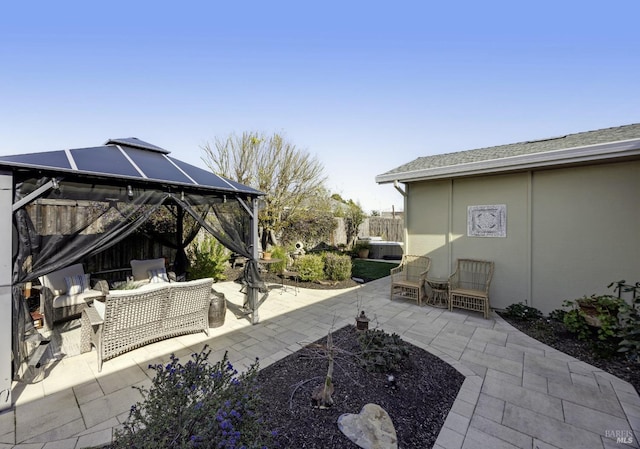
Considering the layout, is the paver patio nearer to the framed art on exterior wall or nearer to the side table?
the side table

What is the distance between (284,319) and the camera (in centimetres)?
483

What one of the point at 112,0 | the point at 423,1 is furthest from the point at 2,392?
the point at 423,1

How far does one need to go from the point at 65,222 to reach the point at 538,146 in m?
7.95

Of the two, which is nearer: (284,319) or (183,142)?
(284,319)

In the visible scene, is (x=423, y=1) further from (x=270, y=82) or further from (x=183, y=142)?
(x=183, y=142)

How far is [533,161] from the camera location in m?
4.61

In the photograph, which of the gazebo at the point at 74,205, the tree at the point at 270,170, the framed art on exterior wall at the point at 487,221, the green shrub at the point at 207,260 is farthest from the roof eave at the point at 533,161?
the green shrub at the point at 207,260

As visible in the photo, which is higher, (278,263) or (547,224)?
(547,224)

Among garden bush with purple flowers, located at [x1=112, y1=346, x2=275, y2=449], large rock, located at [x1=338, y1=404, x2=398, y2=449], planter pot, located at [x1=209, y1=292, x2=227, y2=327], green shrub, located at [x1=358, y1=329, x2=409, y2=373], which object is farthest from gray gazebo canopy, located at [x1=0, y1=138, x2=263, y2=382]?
large rock, located at [x1=338, y1=404, x2=398, y2=449]

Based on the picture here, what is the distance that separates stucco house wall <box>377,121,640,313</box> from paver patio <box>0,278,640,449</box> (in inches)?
48.6

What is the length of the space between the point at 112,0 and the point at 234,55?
2.30 m

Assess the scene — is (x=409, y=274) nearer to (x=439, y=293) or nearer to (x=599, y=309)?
(x=439, y=293)

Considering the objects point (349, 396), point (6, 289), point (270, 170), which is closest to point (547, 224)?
point (349, 396)

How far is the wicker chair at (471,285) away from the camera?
4972mm
